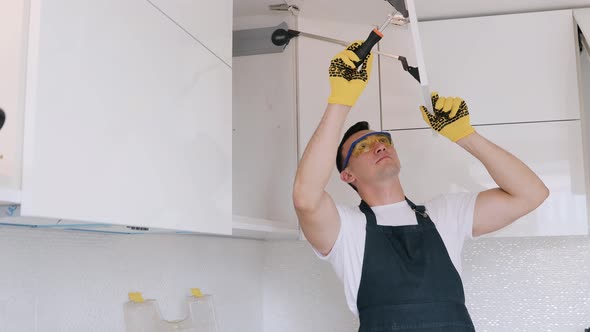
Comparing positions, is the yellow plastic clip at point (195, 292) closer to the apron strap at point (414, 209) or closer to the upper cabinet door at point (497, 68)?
the apron strap at point (414, 209)

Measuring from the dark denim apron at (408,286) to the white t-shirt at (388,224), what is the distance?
2 cm

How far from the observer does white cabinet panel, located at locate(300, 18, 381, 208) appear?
202cm

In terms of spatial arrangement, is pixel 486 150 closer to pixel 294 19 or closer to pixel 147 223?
pixel 294 19

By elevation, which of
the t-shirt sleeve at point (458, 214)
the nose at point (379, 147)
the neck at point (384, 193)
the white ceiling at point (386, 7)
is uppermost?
the white ceiling at point (386, 7)

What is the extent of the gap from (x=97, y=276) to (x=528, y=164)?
122cm

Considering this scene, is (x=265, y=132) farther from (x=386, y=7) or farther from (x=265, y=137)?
(x=386, y=7)

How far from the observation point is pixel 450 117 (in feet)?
5.32

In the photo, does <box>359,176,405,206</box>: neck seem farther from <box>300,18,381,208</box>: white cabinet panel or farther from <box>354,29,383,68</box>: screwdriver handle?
<box>354,29,383,68</box>: screwdriver handle

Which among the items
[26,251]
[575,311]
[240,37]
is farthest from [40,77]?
[575,311]

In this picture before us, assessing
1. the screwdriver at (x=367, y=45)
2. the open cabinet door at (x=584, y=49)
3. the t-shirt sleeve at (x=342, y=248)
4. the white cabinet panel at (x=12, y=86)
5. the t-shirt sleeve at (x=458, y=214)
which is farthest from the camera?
the open cabinet door at (x=584, y=49)

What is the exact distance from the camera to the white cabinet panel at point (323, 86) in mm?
2020

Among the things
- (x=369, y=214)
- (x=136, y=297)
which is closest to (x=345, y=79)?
(x=369, y=214)

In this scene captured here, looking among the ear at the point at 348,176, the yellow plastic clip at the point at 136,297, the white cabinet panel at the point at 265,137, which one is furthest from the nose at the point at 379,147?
the yellow plastic clip at the point at 136,297

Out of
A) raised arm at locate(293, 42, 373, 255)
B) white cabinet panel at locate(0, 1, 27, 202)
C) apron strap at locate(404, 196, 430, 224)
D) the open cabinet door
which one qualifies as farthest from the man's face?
white cabinet panel at locate(0, 1, 27, 202)
